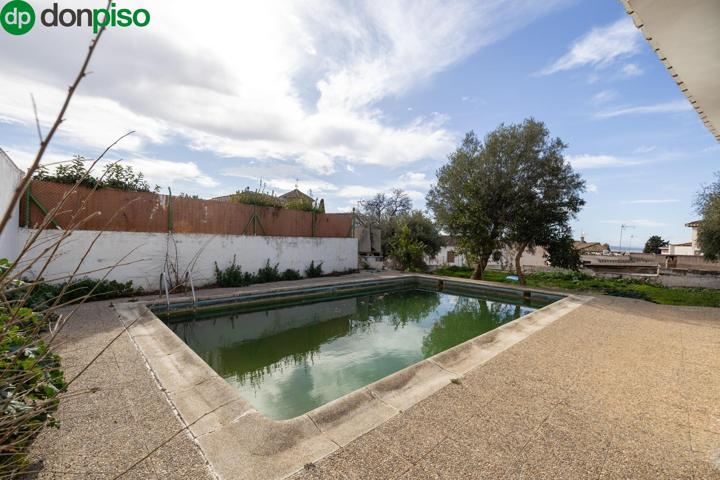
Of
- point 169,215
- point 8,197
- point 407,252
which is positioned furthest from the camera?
point 407,252

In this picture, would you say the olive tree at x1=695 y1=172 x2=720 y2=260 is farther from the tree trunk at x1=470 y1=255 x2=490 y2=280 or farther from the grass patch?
the tree trunk at x1=470 y1=255 x2=490 y2=280

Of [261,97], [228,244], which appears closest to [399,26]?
[261,97]

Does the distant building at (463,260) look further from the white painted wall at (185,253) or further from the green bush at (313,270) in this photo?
the green bush at (313,270)

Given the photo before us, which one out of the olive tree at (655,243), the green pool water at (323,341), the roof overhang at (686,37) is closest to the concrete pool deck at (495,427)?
the green pool water at (323,341)

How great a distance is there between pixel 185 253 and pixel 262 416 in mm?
7847

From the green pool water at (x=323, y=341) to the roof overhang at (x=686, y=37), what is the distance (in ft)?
16.4

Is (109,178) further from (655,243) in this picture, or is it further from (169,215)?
(655,243)

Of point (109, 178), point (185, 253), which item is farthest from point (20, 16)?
point (185, 253)

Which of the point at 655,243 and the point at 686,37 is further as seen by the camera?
the point at 655,243

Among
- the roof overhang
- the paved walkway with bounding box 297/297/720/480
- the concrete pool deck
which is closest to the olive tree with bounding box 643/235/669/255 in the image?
the paved walkway with bounding box 297/297/720/480

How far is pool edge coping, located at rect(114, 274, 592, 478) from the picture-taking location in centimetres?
236

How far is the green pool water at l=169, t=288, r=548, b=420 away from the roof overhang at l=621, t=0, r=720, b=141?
4997 mm

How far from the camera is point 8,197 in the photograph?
6.00 m

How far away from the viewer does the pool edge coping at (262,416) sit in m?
2.36
